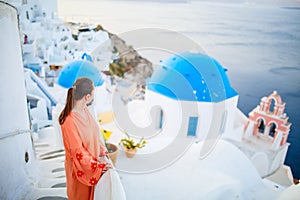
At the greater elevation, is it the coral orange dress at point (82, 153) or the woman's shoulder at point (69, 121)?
the woman's shoulder at point (69, 121)

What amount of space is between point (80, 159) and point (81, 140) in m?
0.17

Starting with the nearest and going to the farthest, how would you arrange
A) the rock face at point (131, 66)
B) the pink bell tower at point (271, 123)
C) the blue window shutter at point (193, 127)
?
the blue window shutter at point (193, 127), the pink bell tower at point (271, 123), the rock face at point (131, 66)

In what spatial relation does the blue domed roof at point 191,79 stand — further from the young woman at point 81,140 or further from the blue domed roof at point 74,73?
the young woman at point 81,140

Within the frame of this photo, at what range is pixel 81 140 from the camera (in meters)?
2.42

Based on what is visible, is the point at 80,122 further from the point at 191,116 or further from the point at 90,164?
the point at 191,116

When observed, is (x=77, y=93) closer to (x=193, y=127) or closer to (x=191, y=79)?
(x=191, y=79)

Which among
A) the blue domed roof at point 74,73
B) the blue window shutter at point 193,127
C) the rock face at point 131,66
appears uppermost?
the blue domed roof at point 74,73

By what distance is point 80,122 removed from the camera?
2451mm

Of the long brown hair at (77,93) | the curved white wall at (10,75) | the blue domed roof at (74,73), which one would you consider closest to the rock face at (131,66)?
the blue domed roof at (74,73)

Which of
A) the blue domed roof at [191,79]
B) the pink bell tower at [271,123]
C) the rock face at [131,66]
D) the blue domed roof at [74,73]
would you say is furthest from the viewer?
the rock face at [131,66]

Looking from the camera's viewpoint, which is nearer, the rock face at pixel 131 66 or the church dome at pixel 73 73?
the church dome at pixel 73 73

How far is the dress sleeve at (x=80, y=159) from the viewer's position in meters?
2.39

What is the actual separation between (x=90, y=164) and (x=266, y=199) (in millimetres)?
3239

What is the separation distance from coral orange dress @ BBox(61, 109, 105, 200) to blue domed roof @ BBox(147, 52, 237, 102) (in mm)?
4019
